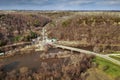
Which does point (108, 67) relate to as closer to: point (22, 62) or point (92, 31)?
point (22, 62)

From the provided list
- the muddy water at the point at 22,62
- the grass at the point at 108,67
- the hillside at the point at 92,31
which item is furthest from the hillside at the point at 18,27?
the grass at the point at 108,67

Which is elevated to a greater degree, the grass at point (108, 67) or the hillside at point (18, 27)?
the hillside at point (18, 27)

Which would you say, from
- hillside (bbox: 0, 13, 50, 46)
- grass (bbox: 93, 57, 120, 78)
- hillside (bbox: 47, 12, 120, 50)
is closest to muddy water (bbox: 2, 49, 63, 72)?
grass (bbox: 93, 57, 120, 78)

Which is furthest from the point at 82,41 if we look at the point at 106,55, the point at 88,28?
the point at 106,55

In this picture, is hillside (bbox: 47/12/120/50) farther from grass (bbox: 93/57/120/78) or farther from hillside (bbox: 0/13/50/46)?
grass (bbox: 93/57/120/78)

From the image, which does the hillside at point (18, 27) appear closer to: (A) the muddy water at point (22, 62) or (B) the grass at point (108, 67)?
(A) the muddy water at point (22, 62)

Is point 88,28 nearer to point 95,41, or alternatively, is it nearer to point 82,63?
point 95,41
